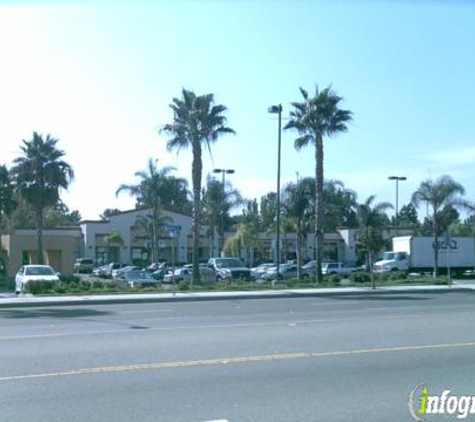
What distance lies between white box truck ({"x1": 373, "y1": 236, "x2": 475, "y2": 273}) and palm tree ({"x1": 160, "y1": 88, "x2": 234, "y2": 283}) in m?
20.5

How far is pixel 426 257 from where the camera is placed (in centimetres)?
5338

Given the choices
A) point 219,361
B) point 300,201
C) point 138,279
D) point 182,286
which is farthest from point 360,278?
point 219,361

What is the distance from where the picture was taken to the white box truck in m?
53.0

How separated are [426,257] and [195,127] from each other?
24606mm

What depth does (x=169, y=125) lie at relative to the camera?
124ft

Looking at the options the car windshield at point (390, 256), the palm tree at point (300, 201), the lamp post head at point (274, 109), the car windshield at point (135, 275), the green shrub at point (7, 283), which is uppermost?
the lamp post head at point (274, 109)

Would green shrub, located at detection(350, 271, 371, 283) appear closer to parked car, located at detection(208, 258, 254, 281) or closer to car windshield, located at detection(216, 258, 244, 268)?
parked car, located at detection(208, 258, 254, 281)

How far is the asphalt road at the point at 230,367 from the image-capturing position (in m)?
7.59

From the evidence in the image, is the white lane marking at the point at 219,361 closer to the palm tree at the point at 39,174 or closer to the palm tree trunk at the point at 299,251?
the palm tree trunk at the point at 299,251

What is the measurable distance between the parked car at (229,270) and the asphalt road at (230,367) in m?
24.6

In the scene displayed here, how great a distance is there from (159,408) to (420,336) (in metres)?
7.41

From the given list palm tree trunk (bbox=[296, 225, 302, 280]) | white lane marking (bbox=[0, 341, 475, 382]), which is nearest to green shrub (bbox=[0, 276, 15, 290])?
palm tree trunk (bbox=[296, 225, 302, 280])

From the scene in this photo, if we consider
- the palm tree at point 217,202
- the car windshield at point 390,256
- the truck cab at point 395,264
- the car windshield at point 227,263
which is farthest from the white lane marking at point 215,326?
the palm tree at point 217,202

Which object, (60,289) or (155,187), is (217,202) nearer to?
(155,187)
